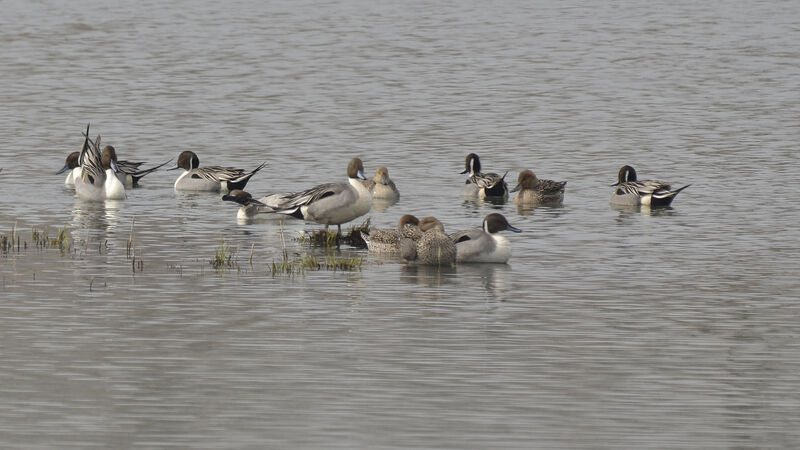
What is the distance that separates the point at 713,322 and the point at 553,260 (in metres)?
4.37

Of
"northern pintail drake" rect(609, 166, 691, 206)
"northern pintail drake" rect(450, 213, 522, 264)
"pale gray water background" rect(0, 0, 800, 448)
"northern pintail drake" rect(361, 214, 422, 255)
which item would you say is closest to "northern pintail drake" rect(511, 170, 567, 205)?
→ "pale gray water background" rect(0, 0, 800, 448)

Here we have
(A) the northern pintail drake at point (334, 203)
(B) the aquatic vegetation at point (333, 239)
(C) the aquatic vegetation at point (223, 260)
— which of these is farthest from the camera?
(A) the northern pintail drake at point (334, 203)

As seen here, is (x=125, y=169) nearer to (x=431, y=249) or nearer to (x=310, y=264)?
(x=310, y=264)

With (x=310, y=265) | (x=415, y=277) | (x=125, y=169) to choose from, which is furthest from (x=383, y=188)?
(x=415, y=277)

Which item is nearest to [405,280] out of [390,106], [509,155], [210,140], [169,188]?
[169,188]

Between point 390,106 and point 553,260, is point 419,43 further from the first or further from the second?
point 553,260

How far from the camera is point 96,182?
86.1 ft

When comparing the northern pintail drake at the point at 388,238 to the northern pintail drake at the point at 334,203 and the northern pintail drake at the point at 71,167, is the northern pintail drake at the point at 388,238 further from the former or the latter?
the northern pintail drake at the point at 71,167

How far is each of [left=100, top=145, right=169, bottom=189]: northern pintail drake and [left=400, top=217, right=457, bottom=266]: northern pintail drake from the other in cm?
1058

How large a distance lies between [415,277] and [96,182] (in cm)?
1009

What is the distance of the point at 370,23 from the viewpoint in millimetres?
66438

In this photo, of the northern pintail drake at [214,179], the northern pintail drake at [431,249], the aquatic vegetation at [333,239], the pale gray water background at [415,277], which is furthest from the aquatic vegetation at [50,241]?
the northern pintail drake at [214,179]

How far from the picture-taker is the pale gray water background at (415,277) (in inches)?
445

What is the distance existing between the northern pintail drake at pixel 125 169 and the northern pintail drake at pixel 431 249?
34.7 feet
